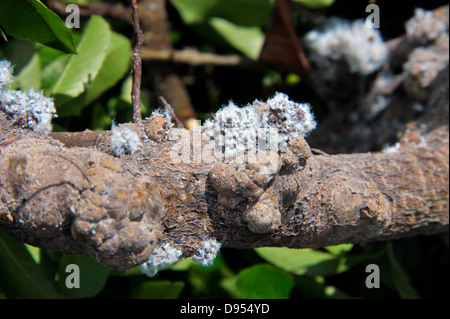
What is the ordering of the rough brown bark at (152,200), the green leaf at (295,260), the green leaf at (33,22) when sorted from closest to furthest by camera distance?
the rough brown bark at (152,200) → the green leaf at (33,22) → the green leaf at (295,260)

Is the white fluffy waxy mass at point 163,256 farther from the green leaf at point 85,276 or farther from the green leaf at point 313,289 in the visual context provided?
the green leaf at point 313,289

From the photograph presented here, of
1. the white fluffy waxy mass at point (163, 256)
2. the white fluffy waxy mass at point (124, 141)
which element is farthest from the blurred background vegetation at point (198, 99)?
the white fluffy waxy mass at point (163, 256)

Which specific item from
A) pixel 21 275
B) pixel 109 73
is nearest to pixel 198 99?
pixel 109 73

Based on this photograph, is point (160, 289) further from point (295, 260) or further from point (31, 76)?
point (31, 76)

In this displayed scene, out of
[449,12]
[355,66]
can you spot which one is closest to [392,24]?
[449,12]

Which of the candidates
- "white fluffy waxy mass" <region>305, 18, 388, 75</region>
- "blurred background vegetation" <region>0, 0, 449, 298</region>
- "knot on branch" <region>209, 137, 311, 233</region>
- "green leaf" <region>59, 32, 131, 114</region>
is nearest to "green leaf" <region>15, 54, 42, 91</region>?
"blurred background vegetation" <region>0, 0, 449, 298</region>
